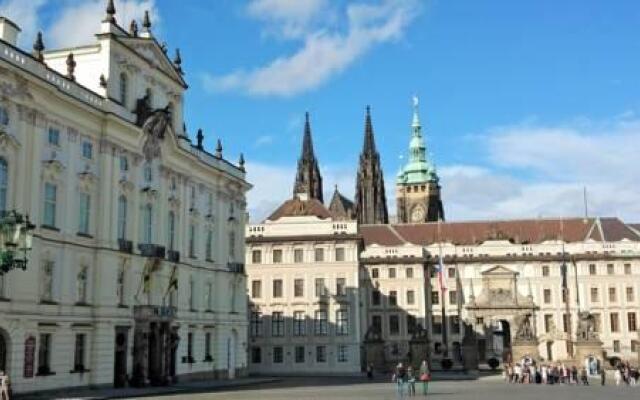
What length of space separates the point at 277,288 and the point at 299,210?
8.05 meters

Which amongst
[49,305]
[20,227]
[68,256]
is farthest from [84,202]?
[20,227]

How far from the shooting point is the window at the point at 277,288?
263 feet

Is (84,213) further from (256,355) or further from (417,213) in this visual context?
(417,213)

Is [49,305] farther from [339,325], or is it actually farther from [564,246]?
[564,246]

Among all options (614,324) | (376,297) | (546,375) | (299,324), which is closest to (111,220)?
(546,375)

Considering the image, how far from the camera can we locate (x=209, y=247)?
55781 millimetres

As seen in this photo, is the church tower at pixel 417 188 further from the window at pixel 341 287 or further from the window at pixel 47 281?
the window at pixel 47 281

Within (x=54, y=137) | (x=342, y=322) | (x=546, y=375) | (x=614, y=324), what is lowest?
Answer: (x=546, y=375)

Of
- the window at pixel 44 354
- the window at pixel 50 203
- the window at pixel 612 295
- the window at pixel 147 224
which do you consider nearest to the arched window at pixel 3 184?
the window at pixel 50 203

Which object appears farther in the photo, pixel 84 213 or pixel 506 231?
pixel 506 231

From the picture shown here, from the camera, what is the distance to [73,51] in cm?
4459

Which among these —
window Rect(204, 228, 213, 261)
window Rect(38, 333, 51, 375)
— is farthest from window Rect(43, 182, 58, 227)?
window Rect(204, 228, 213, 261)

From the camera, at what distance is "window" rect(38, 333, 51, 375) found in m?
36.8

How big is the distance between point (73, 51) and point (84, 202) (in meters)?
9.08
